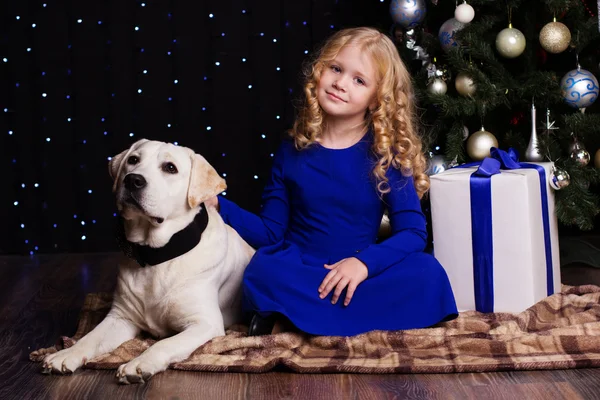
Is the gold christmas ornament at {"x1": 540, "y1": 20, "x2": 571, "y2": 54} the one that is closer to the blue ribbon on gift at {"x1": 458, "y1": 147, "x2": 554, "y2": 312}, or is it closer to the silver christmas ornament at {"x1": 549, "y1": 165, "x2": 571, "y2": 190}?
the silver christmas ornament at {"x1": 549, "y1": 165, "x2": 571, "y2": 190}

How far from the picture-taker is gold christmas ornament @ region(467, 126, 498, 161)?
3232mm

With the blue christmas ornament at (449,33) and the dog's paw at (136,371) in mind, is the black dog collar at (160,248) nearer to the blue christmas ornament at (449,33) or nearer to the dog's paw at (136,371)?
the dog's paw at (136,371)

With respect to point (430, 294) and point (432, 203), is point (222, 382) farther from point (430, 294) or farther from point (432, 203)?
point (432, 203)

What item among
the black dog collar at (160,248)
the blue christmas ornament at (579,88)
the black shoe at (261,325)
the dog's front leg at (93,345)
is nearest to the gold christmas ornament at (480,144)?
the blue christmas ornament at (579,88)

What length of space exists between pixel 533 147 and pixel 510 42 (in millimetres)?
447

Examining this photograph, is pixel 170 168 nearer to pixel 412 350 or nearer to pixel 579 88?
pixel 412 350

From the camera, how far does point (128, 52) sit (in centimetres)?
401

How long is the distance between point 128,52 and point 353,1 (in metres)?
1.19

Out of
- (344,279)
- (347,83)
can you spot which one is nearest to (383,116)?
(347,83)

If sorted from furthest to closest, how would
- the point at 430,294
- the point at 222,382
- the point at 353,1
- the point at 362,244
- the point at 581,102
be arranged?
the point at 353,1
the point at 581,102
the point at 362,244
the point at 430,294
the point at 222,382

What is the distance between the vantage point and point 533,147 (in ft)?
10.6

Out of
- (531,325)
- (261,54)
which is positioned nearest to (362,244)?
(531,325)

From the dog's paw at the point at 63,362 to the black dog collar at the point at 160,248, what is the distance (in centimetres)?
33

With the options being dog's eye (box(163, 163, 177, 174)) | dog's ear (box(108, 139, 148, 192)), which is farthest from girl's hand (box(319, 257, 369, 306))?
dog's ear (box(108, 139, 148, 192))
